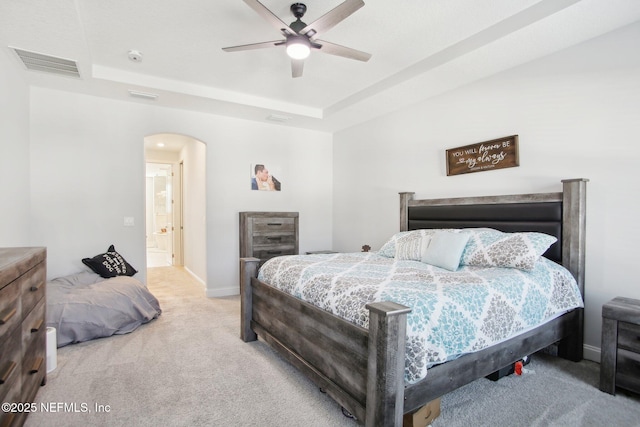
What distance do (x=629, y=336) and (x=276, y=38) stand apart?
345 centimetres

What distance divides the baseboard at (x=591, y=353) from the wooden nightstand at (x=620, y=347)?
0.51 m

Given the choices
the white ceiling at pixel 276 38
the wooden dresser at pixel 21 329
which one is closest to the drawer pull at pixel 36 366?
the wooden dresser at pixel 21 329

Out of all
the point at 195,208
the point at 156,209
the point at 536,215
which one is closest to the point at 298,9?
the point at 536,215

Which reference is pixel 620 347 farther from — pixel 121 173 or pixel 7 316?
pixel 121 173

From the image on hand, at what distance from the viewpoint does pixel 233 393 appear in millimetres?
2123

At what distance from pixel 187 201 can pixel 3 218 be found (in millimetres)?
3520

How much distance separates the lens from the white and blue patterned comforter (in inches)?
63.2

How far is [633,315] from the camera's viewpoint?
2.04 meters

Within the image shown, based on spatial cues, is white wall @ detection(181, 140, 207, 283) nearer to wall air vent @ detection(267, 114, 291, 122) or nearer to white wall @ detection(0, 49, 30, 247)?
wall air vent @ detection(267, 114, 291, 122)

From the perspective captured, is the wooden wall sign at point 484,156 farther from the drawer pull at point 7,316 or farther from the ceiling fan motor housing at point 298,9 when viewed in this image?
the drawer pull at point 7,316

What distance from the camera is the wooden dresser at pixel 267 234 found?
465cm

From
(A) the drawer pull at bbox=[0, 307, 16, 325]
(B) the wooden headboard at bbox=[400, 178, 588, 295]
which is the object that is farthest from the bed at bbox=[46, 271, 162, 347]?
(B) the wooden headboard at bbox=[400, 178, 588, 295]

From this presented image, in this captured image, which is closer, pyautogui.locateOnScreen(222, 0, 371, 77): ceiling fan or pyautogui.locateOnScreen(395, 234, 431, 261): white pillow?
pyautogui.locateOnScreen(222, 0, 371, 77): ceiling fan

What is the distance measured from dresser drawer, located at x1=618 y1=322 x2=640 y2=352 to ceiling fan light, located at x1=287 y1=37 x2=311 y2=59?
2.86 meters
